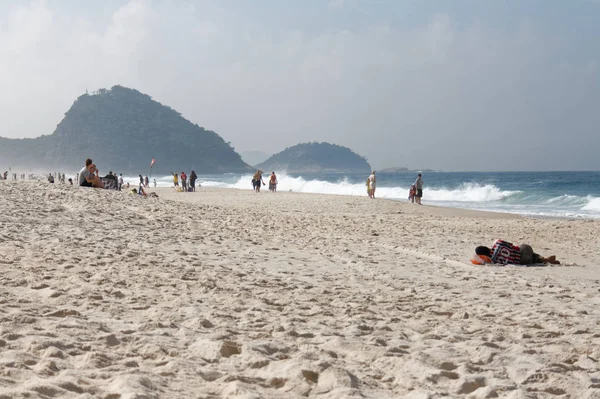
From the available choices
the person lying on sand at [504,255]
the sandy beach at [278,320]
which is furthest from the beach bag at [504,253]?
the sandy beach at [278,320]

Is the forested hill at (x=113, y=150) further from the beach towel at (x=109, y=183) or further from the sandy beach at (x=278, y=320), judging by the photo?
the sandy beach at (x=278, y=320)

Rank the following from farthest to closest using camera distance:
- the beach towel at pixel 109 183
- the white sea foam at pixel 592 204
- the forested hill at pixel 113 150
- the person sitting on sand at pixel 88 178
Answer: the forested hill at pixel 113 150
the white sea foam at pixel 592 204
the beach towel at pixel 109 183
the person sitting on sand at pixel 88 178

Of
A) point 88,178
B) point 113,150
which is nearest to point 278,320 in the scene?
point 88,178

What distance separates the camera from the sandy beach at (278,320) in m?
3.19

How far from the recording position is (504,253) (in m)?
8.23

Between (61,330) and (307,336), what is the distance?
1.71 meters

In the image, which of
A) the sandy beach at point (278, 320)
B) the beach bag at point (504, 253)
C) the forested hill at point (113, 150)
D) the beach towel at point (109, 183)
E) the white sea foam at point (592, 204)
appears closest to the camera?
the sandy beach at point (278, 320)

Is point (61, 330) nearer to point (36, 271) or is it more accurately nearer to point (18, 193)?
point (36, 271)

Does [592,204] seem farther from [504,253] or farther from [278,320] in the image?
[278,320]

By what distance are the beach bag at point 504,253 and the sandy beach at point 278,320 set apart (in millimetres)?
257

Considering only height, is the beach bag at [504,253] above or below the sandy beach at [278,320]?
above

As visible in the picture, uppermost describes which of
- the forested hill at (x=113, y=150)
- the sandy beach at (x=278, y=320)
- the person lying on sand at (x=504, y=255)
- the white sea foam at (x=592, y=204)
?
the forested hill at (x=113, y=150)

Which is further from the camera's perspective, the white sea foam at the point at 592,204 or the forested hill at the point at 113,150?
the forested hill at the point at 113,150

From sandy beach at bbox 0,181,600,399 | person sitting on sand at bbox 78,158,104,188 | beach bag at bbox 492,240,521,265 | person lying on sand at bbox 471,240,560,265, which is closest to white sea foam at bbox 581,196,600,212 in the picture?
sandy beach at bbox 0,181,600,399
